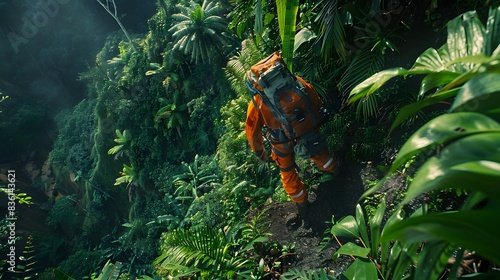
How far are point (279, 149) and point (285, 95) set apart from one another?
0.62 meters

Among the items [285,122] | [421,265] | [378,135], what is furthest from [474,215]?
[378,135]

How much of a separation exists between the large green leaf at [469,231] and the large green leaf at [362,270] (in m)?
1.03

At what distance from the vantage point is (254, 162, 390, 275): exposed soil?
4.01m

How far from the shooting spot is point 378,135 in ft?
14.3

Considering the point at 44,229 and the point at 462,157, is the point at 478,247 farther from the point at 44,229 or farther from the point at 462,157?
the point at 44,229

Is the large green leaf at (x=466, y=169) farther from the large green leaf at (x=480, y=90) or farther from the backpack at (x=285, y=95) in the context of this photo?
the backpack at (x=285, y=95)

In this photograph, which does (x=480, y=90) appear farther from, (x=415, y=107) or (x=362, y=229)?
(x=362, y=229)

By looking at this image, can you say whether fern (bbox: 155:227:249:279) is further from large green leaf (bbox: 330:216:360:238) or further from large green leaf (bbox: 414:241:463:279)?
large green leaf (bbox: 414:241:463:279)

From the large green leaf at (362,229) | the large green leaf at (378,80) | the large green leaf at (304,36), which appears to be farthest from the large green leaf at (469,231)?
the large green leaf at (304,36)

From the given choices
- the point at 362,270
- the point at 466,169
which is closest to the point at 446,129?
the point at 466,169

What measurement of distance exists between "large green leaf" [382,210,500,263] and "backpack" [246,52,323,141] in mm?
2924

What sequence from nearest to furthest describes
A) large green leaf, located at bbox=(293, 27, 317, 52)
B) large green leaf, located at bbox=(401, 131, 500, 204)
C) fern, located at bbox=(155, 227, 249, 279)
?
large green leaf, located at bbox=(401, 131, 500, 204) → fern, located at bbox=(155, 227, 249, 279) → large green leaf, located at bbox=(293, 27, 317, 52)

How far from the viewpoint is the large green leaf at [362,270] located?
1.79 m

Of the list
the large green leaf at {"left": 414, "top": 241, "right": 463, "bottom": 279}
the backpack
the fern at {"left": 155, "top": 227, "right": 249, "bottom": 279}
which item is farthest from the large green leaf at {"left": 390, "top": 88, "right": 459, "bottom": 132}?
the backpack
